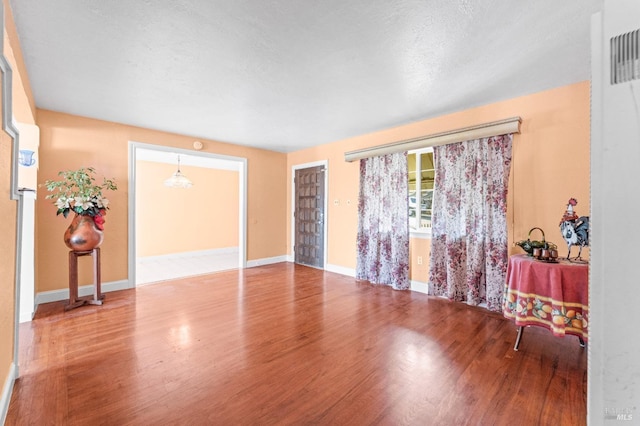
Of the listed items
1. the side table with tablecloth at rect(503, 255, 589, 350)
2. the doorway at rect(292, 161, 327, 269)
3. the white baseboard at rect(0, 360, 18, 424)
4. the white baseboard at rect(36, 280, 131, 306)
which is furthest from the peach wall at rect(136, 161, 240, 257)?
the side table with tablecloth at rect(503, 255, 589, 350)

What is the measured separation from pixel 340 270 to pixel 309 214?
137 centimetres

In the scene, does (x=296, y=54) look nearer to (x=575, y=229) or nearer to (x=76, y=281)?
(x=575, y=229)

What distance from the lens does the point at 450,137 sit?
3.29m

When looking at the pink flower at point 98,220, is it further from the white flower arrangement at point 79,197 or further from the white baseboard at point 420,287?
the white baseboard at point 420,287

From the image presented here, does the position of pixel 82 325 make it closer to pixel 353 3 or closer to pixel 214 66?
pixel 214 66

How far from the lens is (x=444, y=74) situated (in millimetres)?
2428

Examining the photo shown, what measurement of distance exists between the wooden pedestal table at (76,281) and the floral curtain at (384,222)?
3.58m

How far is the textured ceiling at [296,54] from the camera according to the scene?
1.66m

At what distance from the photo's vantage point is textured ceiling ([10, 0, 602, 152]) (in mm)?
1659

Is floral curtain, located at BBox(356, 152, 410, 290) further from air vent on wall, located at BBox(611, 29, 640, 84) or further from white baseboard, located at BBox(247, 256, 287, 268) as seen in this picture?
air vent on wall, located at BBox(611, 29, 640, 84)

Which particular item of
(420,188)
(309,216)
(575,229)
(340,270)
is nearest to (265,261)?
(309,216)

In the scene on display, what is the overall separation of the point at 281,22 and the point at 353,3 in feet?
1.64

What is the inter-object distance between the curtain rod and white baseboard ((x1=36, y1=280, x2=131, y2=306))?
4101mm

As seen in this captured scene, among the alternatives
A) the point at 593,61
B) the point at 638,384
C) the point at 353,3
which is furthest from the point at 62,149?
the point at 638,384
